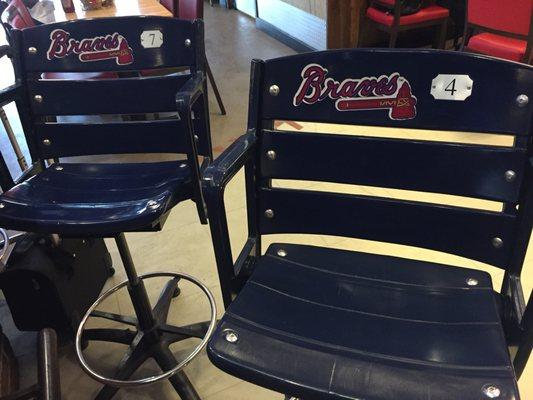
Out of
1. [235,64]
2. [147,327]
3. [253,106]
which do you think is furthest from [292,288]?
[235,64]

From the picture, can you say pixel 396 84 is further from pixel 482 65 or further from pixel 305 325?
pixel 305 325

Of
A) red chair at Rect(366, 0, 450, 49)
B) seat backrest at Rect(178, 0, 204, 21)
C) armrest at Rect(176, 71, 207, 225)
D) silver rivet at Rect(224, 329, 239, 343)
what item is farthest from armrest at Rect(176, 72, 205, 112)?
red chair at Rect(366, 0, 450, 49)

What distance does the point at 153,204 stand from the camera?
3.70ft

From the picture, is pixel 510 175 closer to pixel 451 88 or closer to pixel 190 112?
pixel 451 88

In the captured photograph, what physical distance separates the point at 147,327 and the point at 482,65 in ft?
4.08

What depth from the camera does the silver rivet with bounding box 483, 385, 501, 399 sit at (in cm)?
73

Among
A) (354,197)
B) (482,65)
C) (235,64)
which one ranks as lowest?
(235,64)

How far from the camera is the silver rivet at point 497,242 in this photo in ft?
3.24

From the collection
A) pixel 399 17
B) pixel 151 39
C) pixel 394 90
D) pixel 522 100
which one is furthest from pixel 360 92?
pixel 399 17

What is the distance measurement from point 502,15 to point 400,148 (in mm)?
2129

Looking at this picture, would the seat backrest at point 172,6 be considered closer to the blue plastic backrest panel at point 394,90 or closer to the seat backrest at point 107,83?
the seat backrest at point 107,83

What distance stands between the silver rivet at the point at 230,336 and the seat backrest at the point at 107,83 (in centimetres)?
69

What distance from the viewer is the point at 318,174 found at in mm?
1111

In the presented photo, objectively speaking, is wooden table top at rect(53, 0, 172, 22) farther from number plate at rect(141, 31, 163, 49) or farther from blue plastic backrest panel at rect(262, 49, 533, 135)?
blue plastic backrest panel at rect(262, 49, 533, 135)
